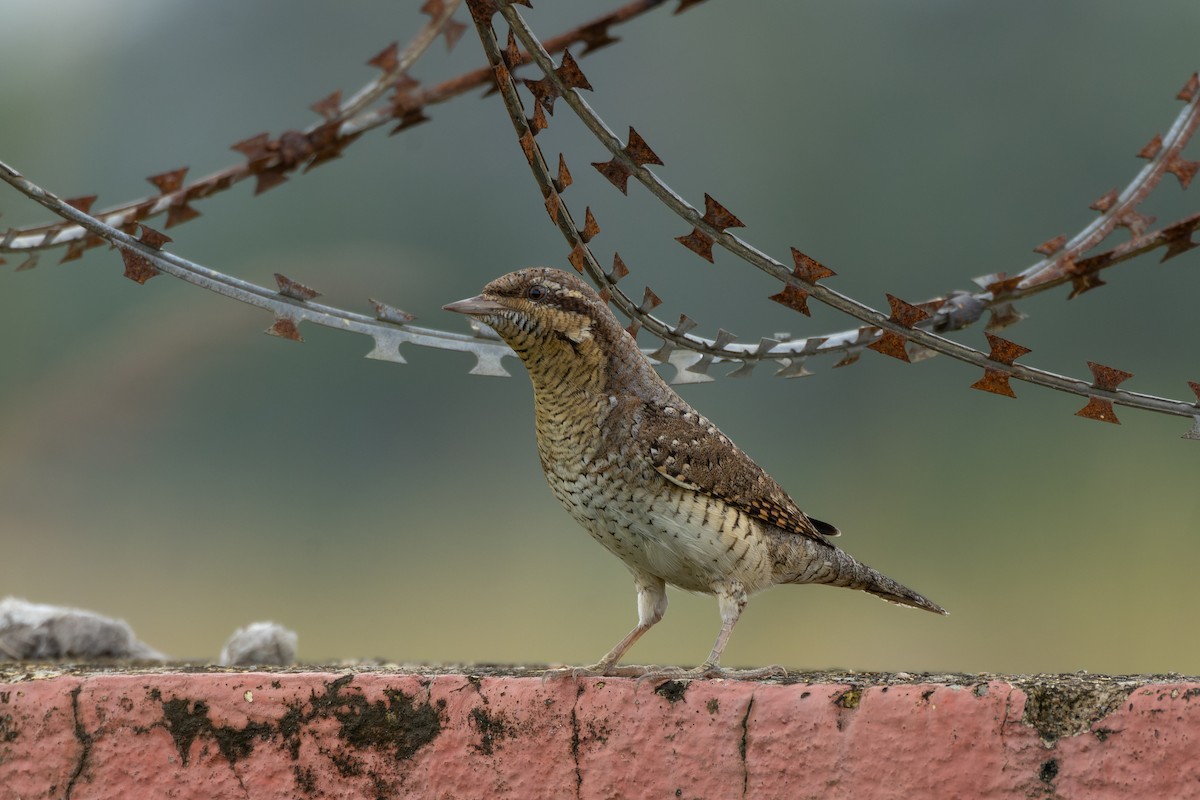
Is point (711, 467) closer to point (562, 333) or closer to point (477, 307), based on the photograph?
point (562, 333)

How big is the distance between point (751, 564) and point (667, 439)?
328 mm

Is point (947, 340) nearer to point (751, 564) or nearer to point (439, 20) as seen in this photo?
point (751, 564)

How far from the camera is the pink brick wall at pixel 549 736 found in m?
2.07

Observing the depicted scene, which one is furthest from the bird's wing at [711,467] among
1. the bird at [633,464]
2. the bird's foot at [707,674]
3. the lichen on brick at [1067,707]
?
the lichen on brick at [1067,707]

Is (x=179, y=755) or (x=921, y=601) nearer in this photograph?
(x=179, y=755)

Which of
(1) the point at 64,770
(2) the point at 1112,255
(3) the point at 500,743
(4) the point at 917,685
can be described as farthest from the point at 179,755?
(2) the point at 1112,255

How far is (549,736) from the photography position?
2.23m

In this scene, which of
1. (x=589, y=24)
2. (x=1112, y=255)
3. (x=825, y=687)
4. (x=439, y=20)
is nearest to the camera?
(x=825, y=687)

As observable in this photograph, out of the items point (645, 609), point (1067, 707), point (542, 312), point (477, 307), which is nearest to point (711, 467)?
point (645, 609)

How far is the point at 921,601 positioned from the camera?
302 cm

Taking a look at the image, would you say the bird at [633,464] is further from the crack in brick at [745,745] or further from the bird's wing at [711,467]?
the crack in brick at [745,745]

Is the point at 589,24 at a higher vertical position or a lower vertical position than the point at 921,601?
higher

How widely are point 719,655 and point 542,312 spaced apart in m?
0.76

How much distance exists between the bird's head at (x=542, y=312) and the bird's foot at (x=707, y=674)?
0.68 m
